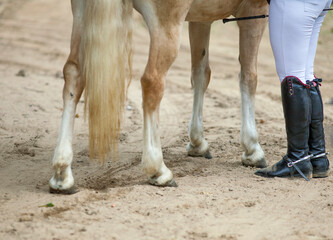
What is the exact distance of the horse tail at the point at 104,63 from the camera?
3.80 m

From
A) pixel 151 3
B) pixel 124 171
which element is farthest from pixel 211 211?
pixel 151 3

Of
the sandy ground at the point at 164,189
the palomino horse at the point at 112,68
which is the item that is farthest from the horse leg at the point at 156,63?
the sandy ground at the point at 164,189

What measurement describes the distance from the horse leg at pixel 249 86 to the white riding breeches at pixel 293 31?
52 centimetres

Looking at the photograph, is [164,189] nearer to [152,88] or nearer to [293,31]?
[152,88]

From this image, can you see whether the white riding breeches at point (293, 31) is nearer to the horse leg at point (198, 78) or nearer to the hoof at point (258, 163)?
the hoof at point (258, 163)

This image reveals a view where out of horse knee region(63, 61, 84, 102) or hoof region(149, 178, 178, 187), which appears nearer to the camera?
horse knee region(63, 61, 84, 102)

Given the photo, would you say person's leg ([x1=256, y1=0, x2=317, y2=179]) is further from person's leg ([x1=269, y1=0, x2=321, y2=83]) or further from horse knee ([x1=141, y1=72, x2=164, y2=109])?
horse knee ([x1=141, y1=72, x2=164, y2=109])

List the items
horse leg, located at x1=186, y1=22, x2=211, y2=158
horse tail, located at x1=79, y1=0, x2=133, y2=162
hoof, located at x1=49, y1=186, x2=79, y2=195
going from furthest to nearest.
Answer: horse leg, located at x1=186, y1=22, x2=211, y2=158 → hoof, located at x1=49, y1=186, x2=79, y2=195 → horse tail, located at x1=79, y1=0, x2=133, y2=162

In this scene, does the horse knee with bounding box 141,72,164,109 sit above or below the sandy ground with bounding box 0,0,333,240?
above

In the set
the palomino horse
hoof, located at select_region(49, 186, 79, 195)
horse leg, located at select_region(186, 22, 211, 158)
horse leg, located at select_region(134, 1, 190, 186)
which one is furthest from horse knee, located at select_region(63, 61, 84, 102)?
horse leg, located at select_region(186, 22, 211, 158)

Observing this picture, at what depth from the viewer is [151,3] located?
387 centimetres

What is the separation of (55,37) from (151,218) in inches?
371

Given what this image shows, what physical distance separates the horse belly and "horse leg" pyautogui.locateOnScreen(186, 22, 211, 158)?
0.77 meters

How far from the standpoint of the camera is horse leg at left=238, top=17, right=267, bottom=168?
489 centimetres
